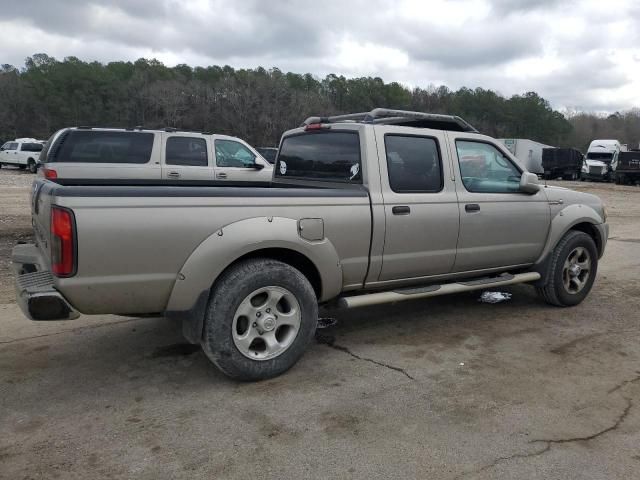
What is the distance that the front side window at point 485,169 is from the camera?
4.89 meters

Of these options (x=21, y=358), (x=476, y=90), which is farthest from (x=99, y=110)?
(x=21, y=358)

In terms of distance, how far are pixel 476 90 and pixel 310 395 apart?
97711 millimetres

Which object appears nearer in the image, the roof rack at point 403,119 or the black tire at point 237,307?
the black tire at point 237,307

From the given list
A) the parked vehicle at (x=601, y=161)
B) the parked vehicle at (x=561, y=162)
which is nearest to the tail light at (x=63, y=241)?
the parked vehicle at (x=561, y=162)

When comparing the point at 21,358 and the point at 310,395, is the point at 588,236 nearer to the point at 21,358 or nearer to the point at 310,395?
the point at 310,395

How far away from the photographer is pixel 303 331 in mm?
3873

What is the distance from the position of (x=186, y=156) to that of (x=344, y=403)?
255 inches

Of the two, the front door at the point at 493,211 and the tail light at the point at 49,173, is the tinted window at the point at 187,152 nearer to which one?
the tail light at the point at 49,173

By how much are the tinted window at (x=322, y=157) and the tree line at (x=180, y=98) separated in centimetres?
5657

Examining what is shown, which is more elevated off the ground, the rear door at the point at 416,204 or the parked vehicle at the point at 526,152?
the parked vehicle at the point at 526,152

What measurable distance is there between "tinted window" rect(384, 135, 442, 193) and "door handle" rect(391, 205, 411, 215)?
0.15m

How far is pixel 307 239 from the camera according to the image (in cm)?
384

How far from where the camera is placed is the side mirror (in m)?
5.12

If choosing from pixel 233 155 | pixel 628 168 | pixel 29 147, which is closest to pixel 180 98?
pixel 29 147
